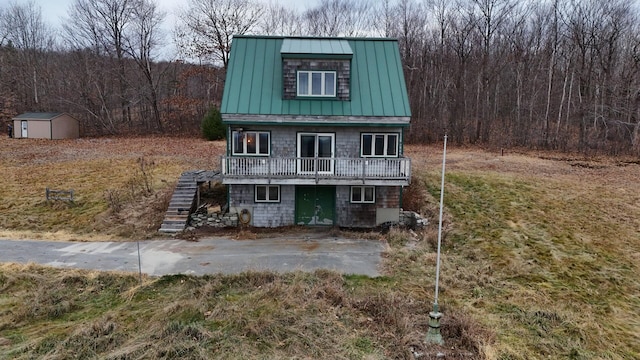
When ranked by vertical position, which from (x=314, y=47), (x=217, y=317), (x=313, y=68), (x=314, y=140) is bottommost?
(x=217, y=317)

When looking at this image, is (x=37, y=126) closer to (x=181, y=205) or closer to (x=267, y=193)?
(x=181, y=205)

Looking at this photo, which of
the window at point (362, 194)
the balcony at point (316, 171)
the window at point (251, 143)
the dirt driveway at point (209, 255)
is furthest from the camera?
the window at point (362, 194)

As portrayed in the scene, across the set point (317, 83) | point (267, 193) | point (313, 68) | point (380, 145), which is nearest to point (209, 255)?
point (267, 193)

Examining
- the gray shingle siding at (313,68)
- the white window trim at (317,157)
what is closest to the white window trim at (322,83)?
the gray shingle siding at (313,68)

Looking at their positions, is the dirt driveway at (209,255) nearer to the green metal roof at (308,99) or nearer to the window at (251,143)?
the window at (251,143)

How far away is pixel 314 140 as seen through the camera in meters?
18.5

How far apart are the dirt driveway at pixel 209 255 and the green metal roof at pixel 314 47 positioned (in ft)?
27.0

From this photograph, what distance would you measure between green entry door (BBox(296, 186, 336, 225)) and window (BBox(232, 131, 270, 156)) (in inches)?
95.9

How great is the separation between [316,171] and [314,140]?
1.75m

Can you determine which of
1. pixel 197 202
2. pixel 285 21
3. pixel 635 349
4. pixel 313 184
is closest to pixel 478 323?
pixel 635 349

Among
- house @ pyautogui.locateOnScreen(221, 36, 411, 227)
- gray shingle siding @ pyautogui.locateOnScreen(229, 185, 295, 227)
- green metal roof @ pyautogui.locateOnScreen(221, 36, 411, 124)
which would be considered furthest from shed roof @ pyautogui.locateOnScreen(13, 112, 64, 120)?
gray shingle siding @ pyautogui.locateOnScreen(229, 185, 295, 227)

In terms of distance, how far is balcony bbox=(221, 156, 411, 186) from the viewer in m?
17.4

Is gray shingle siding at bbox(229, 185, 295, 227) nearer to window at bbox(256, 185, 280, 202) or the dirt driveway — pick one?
window at bbox(256, 185, 280, 202)

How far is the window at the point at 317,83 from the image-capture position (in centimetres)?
1862
